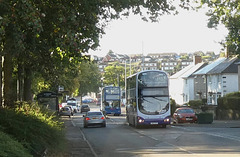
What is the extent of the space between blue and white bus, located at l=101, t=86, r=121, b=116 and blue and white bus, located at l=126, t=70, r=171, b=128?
25.5 metres

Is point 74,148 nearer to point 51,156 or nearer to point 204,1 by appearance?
point 51,156

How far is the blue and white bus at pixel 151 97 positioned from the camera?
30703mm

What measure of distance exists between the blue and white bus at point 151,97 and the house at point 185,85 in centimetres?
4816

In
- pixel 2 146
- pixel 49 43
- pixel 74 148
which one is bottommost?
pixel 74 148

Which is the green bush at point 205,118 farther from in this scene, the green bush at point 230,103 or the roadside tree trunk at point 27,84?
the roadside tree trunk at point 27,84

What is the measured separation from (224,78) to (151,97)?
36621mm

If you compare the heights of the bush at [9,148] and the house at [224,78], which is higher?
the house at [224,78]

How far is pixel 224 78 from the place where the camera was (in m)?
65.0

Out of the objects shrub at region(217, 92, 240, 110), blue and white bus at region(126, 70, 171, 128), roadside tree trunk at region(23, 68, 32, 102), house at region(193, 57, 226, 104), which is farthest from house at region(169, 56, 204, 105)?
roadside tree trunk at region(23, 68, 32, 102)

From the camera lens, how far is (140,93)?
31062mm

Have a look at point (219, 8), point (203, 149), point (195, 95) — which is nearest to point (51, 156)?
point (203, 149)

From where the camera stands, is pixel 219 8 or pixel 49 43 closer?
pixel 49 43

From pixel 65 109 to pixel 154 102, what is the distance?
1141 inches

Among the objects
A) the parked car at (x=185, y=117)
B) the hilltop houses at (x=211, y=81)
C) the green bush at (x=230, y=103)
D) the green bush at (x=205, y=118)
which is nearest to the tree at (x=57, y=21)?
the green bush at (x=205, y=118)
